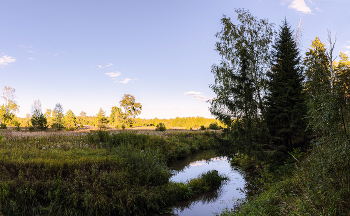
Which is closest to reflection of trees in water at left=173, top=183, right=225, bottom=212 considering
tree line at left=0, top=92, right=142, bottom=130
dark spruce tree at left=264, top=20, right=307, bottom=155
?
dark spruce tree at left=264, top=20, right=307, bottom=155

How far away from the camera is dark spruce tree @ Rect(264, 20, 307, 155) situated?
9.08 metres

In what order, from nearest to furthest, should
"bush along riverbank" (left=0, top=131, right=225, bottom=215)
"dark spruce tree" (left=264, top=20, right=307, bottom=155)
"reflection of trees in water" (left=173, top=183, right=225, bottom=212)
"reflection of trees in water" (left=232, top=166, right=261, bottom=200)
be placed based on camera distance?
"bush along riverbank" (left=0, top=131, right=225, bottom=215) → "reflection of trees in water" (left=173, top=183, right=225, bottom=212) → "reflection of trees in water" (left=232, top=166, right=261, bottom=200) → "dark spruce tree" (left=264, top=20, right=307, bottom=155)

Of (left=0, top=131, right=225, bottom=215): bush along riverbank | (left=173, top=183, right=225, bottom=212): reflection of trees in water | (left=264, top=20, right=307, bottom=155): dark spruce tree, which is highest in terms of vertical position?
(left=264, top=20, right=307, bottom=155): dark spruce tree

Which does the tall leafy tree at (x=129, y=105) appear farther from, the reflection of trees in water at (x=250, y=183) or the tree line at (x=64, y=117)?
the reflection of trees in water at (x=250, y=183)

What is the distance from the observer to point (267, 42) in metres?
10.8

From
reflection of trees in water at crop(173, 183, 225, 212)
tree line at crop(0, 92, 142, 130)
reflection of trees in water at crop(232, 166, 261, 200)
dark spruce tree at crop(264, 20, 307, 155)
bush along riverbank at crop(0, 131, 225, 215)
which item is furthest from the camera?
tree line at crop(0, 92, 142, 130)

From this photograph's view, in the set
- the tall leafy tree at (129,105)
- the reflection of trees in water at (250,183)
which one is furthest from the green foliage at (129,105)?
the reflection of trees in water at (250,183)

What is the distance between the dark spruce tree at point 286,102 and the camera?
29.8ft

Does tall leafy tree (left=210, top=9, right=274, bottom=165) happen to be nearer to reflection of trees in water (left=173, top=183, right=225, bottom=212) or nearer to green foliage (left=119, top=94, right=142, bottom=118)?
reflection of trees in water (left=173, top=183, right=225, bottom=212)

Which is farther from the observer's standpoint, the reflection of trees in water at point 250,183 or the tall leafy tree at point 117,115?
the tall leafy tree at point 117,115

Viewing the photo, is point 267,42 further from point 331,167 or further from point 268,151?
point 331,167

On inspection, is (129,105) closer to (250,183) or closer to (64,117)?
(64,117)

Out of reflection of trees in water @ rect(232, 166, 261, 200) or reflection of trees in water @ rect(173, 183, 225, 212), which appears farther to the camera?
reflection of trees in water @ rect(232, 166, 261, 200)

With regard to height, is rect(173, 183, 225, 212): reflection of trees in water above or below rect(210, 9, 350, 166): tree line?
below
